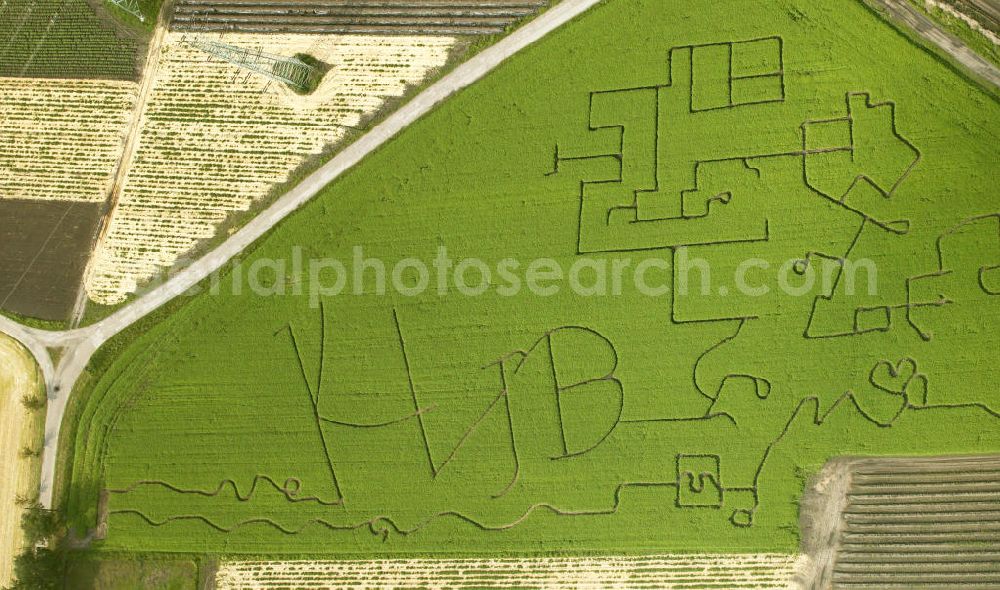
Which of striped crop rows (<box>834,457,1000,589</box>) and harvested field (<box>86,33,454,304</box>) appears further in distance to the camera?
harvested field (<box>86,33,454,304</box>)

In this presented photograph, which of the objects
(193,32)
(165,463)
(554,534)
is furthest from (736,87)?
(165,463)

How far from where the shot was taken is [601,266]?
16.5 meters

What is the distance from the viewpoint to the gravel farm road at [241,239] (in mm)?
17141

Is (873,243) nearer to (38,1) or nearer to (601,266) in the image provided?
(601,266)

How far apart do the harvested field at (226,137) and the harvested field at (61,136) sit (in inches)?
35.2

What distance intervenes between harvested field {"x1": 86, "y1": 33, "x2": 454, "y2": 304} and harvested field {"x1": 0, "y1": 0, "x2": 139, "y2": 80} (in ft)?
6.81

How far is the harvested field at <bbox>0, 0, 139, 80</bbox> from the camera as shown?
18266 mm

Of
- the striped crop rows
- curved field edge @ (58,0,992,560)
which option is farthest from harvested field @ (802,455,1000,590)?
curved field edge @ (58,0,992,560)

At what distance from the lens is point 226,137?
17625 millimetres

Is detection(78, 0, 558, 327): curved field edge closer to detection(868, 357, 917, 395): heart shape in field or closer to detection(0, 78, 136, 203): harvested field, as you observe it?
detection(0, 78, 136, 203): harvested field

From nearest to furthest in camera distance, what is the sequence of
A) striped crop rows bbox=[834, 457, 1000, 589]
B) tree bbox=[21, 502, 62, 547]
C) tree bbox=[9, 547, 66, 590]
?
striped crop rows bbox=[834, 457, 1000, 589] → tree bbox=[9, 547, 66, 590] → tree bbox=[21, 502, 62, 547]

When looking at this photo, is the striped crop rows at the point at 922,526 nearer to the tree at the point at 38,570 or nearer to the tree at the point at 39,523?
the tree at the point at 38,570

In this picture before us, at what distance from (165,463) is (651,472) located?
12900 mm

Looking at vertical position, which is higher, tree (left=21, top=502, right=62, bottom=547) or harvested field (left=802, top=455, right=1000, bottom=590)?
tree (left=21, top=502, right=62, bottom=547)
